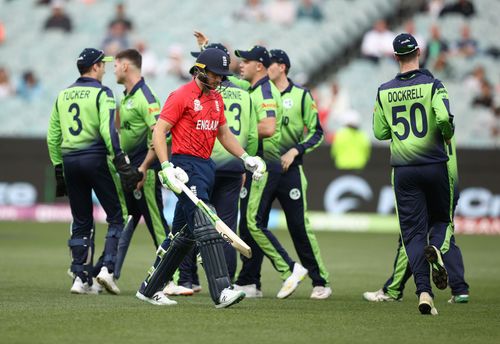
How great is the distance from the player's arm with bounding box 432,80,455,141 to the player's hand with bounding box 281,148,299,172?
2.35m

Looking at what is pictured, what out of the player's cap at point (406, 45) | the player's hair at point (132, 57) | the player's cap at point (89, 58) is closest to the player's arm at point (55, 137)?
the player's cap at point (89, 58)

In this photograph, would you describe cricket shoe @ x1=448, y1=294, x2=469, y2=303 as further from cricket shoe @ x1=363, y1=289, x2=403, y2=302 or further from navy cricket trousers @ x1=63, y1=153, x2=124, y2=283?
navy cricket trousers @ x1=63, y1=153, x2=124, y2=283

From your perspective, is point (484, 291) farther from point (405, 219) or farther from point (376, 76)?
point (376, 76)

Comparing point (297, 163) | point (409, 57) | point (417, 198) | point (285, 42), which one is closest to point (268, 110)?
point (297, 163)

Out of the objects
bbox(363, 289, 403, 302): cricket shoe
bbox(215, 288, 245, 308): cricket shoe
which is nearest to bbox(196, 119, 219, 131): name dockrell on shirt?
bbox(215, 288, 245, 308): cricket shoe

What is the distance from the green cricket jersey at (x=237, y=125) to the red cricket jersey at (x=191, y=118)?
4.89ft

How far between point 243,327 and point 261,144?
3.81m

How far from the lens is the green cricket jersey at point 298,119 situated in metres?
11.7

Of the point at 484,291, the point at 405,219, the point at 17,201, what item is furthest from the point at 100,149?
the point at 17,201

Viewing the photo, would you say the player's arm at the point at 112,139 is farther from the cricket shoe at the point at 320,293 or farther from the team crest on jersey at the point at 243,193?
the cricket shoe at the point at 320,293

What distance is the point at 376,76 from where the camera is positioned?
2723cm

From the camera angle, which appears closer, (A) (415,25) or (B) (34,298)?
(B) (34,298)

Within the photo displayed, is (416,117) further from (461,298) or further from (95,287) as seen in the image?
(95,287)

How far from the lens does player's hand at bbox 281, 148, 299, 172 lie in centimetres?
1141
